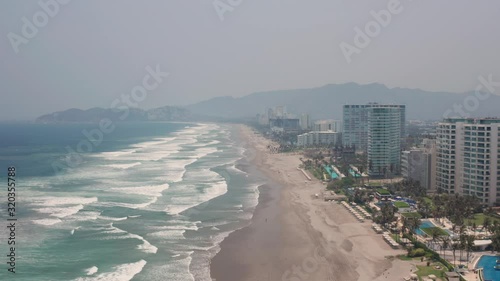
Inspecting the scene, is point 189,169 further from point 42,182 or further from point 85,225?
point 85,225

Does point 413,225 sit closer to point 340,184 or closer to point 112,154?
point 340,184

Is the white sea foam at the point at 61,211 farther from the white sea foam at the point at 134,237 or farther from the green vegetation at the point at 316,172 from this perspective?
the green vegetation at the point at 316,172

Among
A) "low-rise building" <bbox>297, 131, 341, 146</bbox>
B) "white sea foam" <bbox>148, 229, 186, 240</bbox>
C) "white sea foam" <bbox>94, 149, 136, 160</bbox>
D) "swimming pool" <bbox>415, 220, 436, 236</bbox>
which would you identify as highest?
"low-rise building" <bbox>297, 131, 341, 146</bbox>

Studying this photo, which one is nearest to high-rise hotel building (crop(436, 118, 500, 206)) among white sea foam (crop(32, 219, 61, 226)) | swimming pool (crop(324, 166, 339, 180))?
swimming pool (crop(324, 166, 339, 180))

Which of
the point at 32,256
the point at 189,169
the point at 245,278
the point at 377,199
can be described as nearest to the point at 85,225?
the point at 32,256

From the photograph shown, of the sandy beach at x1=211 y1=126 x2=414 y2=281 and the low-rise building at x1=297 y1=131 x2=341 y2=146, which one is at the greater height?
the low-rise building at x1=297 y1=131 x2=341 y2=146

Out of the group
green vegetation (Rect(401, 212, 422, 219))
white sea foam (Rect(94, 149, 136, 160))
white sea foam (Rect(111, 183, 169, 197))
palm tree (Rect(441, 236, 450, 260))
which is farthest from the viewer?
white sea foam (Rect(94, 149, 136, 160))

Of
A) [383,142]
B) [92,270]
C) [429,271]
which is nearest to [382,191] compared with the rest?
[383,142]

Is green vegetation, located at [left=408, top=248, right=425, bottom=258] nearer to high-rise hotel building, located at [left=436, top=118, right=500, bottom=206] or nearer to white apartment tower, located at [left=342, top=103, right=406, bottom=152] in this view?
high-rise hotel building, located at [left=436, top=118, right=500, bottom=206]
